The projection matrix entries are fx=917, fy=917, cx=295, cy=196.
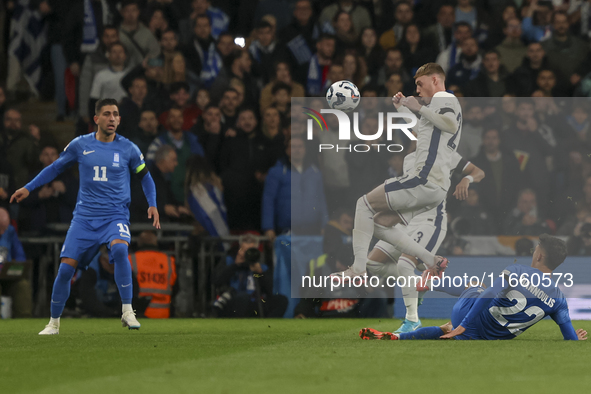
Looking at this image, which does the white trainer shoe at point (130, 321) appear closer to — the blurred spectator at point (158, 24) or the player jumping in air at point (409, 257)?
the player jumping in air at point (409, 257)

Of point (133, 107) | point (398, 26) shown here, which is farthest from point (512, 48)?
point (133, 107)

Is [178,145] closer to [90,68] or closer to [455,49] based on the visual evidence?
[90,68]

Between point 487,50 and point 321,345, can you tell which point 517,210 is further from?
point 487,50

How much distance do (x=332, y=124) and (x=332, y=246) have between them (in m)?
1.26

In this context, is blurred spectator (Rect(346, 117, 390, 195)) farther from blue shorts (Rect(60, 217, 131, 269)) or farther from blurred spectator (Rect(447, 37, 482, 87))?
blurred spectator (Rect(447, 37, 482, 87))

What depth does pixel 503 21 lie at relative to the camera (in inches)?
591

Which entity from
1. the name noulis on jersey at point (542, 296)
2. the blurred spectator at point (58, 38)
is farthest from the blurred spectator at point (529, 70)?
the blurred spectator at point (58, 38)

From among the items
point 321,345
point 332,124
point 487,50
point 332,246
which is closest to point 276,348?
point 321,345

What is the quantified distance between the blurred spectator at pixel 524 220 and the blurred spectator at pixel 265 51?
5.55 metres

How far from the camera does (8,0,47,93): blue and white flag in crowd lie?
14.8 metres

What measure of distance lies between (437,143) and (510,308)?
5.82ft

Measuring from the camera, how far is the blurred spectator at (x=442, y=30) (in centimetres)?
1447

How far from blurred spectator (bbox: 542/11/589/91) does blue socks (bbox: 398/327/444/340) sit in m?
7.21

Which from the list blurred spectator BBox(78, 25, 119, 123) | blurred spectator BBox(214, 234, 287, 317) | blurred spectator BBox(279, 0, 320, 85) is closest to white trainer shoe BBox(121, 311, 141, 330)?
blurred spectator BBox(214, 234, 287, 317)
